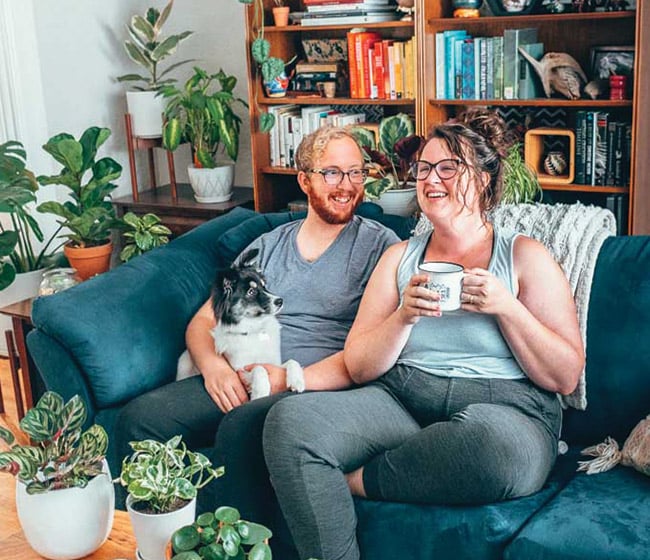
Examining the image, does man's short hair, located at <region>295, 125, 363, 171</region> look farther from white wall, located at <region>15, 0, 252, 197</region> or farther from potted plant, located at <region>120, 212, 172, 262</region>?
white wall, located at <region>15, 0, 252, 197</region>

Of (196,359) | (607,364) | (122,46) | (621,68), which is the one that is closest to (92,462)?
(196,359)

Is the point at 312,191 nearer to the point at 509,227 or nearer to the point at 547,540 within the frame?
the point at 509,227

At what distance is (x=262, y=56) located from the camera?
3.60 metres

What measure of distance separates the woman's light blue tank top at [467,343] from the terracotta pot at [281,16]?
189cm

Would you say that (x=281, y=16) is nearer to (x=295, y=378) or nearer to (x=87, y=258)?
(x=87, y=258)

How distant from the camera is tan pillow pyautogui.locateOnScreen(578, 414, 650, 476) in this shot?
6.21 ft

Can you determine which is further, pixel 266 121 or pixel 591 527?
pixel 266 121

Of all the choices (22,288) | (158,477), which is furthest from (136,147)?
(158,477)

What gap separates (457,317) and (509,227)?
1.18ft

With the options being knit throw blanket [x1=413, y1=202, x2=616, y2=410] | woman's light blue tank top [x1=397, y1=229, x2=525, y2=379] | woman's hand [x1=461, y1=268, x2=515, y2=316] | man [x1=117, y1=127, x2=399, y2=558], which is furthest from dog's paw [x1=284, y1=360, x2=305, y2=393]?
knit throw blanket [x1=413, y1=202, x2=616, y2=410]

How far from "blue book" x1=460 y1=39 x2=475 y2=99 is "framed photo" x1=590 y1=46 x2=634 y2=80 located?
0.42 metres

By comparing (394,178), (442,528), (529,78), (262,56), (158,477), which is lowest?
(442,528)

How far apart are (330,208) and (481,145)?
0.44m

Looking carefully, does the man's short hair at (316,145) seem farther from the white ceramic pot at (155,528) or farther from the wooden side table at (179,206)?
the wooden side table at (179,206)
